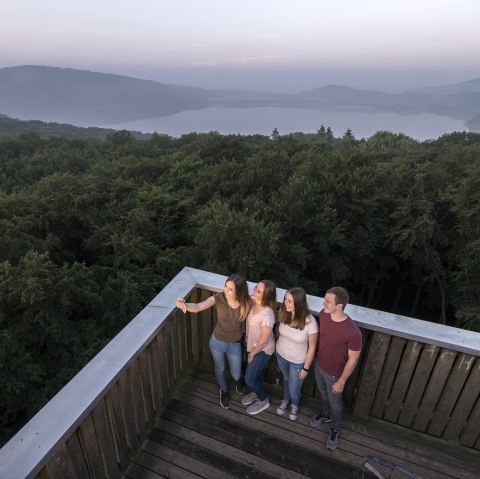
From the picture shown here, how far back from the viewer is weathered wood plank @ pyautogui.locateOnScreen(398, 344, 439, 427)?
252cm

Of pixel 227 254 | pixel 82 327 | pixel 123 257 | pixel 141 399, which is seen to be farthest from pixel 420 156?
pixel 141 399

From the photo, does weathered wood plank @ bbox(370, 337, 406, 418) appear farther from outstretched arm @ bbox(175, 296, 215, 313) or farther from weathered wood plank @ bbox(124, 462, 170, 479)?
weathered wood plank @ bbox(124, 462, 170, 479)

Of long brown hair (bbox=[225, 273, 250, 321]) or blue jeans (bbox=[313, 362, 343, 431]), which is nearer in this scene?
long brown hair (bbox=[225, 273, 250, 321])

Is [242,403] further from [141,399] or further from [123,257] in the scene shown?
[123,257]

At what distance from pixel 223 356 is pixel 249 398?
52 cm

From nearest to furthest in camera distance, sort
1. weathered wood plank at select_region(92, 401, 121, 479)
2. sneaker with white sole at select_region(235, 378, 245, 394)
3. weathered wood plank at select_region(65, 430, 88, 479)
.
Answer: weathered wood plank at select_region(65, 430, 88, 479)
weathered wood plank at select_region(92, 401, 121, 479)
sneaker with white sole at select_region(235, 378, 245, 394)

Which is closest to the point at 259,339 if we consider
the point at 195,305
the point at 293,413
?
the point at 195,305

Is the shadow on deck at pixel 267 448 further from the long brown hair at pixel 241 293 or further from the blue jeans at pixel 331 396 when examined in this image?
the long brown hair at pixel 241 293

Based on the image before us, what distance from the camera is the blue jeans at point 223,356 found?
2928 millimetres

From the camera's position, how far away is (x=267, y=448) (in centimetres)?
274

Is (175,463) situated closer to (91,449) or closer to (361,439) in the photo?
(91,449)

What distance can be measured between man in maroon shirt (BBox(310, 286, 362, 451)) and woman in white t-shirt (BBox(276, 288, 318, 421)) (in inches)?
3.5

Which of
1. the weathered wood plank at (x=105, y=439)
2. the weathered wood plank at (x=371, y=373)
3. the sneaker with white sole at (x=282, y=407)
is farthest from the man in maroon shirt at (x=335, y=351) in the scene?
the weathered wood plank at (x=105, y=439)

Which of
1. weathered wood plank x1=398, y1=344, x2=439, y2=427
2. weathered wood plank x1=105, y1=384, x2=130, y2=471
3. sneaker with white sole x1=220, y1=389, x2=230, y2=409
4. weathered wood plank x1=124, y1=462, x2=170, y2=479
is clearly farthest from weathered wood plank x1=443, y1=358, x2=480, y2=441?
weathered wood plank x1=105, y1=384, x2=130, y2=471
